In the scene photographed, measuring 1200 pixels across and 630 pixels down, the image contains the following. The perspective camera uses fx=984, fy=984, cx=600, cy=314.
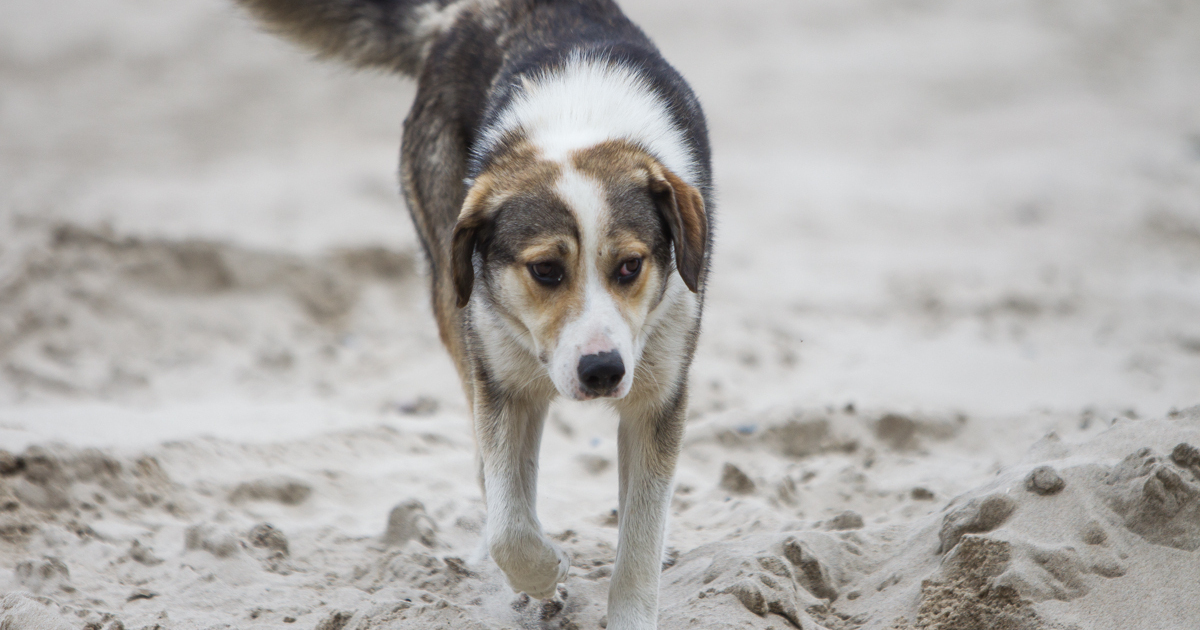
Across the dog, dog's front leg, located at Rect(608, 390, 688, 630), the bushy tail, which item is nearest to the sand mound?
dog's front leg, located at Rect(608, 390, 688, 630)

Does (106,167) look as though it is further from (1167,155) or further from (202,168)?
(1167,155)

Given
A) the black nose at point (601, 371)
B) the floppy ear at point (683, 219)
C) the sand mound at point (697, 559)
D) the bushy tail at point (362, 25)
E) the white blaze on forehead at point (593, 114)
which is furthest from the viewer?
the bushy tail at point (362, 25)

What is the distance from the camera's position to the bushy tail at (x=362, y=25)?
14.5 ft

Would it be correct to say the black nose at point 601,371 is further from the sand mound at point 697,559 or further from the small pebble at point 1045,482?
the small pebble at point 1045,482

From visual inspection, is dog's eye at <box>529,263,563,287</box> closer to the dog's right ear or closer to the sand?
the dog's right ear

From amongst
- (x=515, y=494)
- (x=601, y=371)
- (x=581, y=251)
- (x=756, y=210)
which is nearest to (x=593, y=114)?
(x=581, y=251)

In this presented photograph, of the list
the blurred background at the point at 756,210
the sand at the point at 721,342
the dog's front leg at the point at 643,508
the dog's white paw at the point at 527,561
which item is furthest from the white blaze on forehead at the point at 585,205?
the blurred background at the point at 756,210

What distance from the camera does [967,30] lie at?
1128cm

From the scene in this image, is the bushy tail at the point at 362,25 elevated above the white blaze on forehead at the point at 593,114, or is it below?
above

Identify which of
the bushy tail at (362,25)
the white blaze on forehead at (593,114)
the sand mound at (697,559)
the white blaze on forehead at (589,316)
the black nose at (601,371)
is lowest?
the sand mound at (697,559)

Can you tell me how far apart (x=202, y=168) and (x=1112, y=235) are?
7.55 metres

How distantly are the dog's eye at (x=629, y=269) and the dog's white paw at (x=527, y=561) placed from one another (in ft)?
2.92

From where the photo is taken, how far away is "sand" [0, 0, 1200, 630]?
124 inches

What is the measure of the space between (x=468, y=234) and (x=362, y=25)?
1938mm
